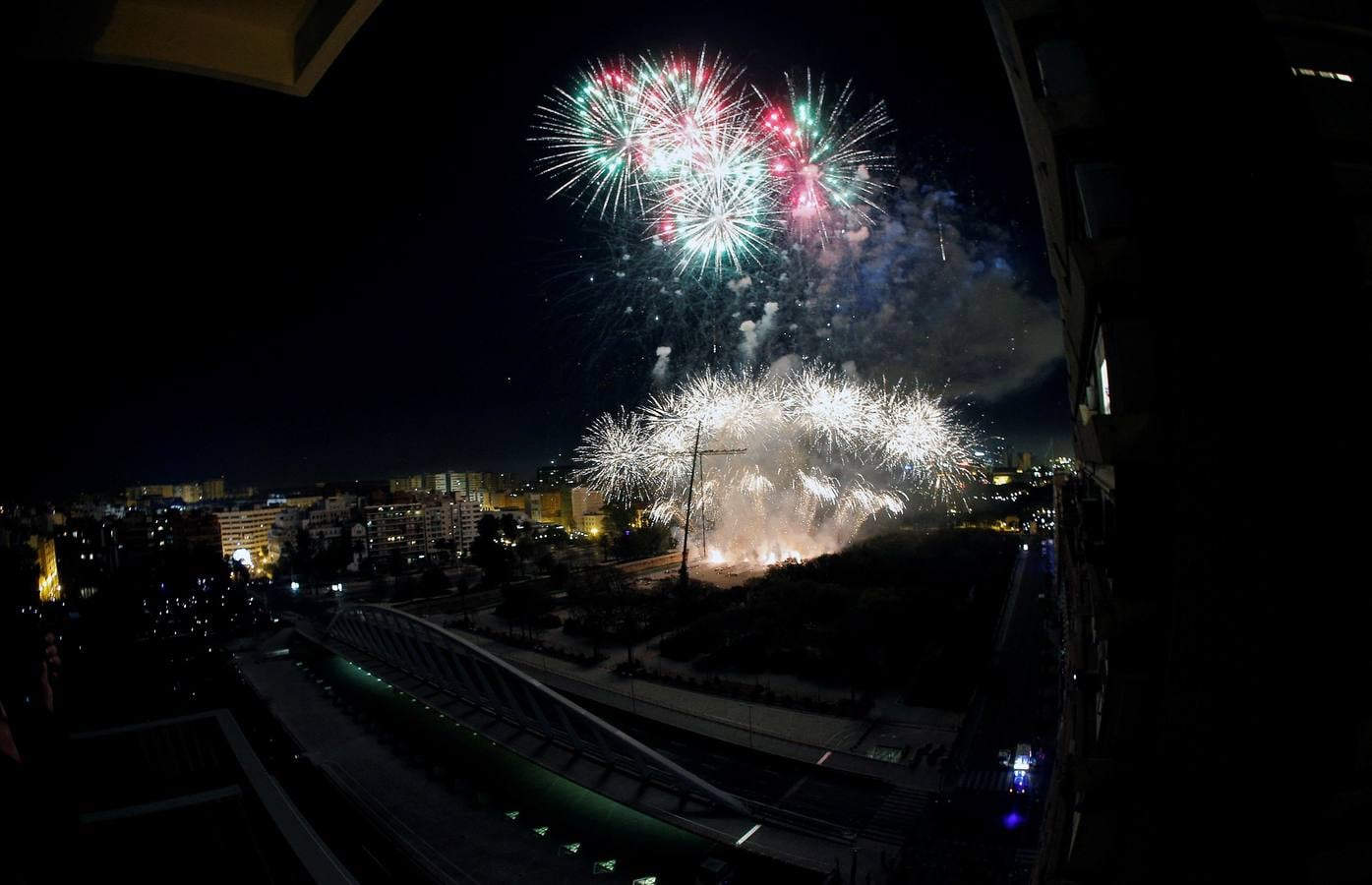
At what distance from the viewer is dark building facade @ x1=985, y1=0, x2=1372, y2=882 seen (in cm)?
139

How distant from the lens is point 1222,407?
1.48 metres

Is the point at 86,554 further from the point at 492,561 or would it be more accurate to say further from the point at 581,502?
the point at 581,502

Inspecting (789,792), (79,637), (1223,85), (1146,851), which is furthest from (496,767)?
(79,637)

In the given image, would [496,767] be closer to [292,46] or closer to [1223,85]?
[292,46]

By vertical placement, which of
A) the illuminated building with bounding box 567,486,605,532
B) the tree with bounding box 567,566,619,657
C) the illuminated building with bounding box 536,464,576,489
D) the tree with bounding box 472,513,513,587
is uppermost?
the illuminated building with bounding box 536,464,576,489

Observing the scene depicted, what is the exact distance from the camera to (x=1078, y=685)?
3127 mm

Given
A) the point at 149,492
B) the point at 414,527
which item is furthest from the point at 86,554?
the point at 149,492

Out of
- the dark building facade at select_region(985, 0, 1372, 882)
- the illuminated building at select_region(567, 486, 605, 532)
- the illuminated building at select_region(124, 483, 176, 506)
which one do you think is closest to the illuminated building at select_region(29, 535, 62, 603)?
the dark building facade at select_region(985, 0, 1372, 882)

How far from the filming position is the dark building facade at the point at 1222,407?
1.39 m

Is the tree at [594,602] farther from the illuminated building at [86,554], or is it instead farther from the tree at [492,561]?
the illuminated building at [86,554]

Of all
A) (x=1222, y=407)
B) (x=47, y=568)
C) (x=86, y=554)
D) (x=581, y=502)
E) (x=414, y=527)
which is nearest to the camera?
(x=1222, y=407)

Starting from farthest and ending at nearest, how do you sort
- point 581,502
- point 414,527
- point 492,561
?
1. point 581,502
2. point 414,527
3. point 492,561

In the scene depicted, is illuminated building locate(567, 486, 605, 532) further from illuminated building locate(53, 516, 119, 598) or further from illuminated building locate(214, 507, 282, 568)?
illuminated building locate(53, 516, 119, 598)

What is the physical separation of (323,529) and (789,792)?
7442cm
